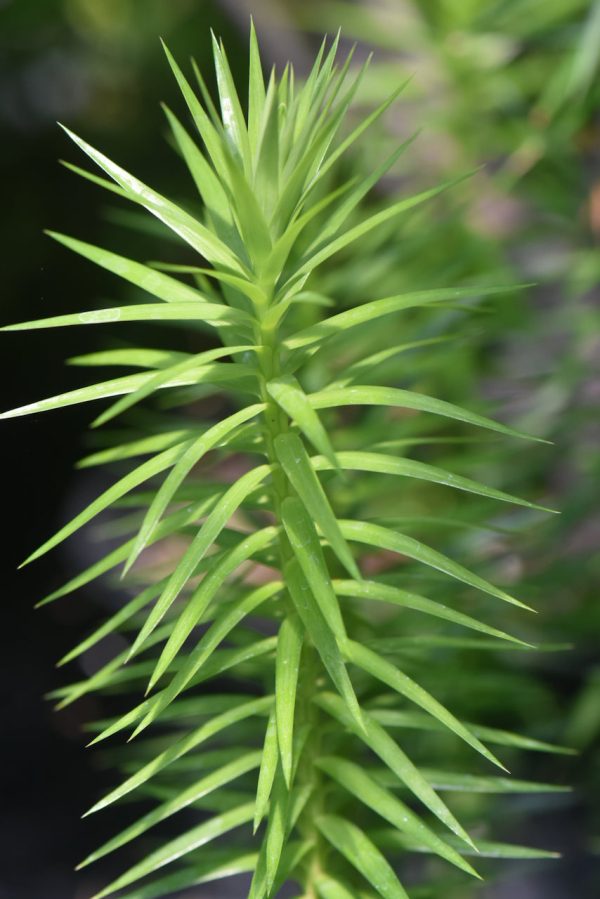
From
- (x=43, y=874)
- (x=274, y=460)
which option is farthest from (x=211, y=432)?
(x=43, y=874)

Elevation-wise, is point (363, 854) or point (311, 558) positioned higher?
point (311, 558)

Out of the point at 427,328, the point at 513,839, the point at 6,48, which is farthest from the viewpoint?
the point at 6,48

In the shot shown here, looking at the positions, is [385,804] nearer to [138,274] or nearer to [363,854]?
[363,854]

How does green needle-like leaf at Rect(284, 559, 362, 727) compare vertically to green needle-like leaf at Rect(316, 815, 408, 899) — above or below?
above

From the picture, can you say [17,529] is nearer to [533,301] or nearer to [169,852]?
[533,301]

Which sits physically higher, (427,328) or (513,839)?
(427,328)

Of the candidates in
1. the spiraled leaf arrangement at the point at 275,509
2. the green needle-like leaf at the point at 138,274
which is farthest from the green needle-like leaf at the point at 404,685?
the green needle-like leaf at the point at 138,274

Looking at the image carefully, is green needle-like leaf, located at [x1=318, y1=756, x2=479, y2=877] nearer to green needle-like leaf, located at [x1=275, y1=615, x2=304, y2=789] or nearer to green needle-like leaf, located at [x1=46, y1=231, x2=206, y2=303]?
green needle-like leaf, located at [x1=275, y1=615, x2=304, y2=789]

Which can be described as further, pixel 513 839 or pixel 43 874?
pixel 43 874

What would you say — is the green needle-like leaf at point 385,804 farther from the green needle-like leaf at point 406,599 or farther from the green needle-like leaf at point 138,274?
the green needle-like leaf at point 138,274

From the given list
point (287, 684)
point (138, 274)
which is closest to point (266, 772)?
point (287, 684)

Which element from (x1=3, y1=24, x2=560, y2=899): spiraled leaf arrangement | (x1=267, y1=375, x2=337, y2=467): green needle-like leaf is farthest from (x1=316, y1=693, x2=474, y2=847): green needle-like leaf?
(x1=267, y1=375, x2=337, y2=467): green needle-like leaf
